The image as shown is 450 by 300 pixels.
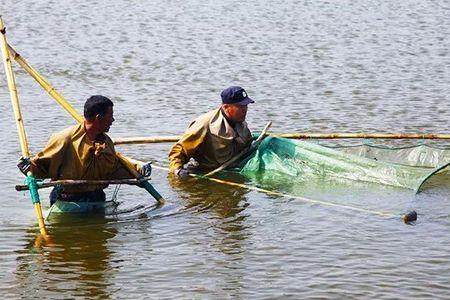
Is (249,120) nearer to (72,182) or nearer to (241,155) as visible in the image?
(241,155)

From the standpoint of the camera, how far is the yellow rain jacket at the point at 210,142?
404 inches

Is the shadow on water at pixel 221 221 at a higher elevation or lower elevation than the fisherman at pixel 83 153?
lower

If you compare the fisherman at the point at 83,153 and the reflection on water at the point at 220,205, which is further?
the reflection on water at the point at 220,205

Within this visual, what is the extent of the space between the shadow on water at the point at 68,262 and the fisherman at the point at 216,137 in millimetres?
1703

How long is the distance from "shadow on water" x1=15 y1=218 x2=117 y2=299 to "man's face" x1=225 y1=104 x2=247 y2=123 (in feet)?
7.02

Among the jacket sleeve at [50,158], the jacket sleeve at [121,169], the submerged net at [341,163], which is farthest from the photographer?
the submerged net at [341,163]

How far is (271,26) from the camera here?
2242cm

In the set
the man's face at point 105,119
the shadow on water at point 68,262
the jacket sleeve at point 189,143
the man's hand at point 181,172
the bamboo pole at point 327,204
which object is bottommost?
the bamboo pole at point 327,204

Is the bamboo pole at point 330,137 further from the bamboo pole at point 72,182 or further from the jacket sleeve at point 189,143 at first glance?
the bamboo pole at point 72,182

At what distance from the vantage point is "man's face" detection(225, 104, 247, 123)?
10250 millimetres

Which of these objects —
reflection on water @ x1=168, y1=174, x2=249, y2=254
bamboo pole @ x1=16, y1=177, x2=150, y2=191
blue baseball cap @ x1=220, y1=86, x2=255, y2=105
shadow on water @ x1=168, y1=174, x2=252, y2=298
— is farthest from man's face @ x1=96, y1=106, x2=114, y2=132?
blue baseball cap @ x1=220, y1=86, x2=255, y2=105

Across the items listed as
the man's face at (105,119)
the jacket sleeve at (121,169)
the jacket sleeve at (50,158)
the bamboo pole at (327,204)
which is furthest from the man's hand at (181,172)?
the jacket sleeve at (50,158)

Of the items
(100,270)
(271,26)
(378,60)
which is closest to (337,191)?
(100,270)

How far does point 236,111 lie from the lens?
10.3 meters
